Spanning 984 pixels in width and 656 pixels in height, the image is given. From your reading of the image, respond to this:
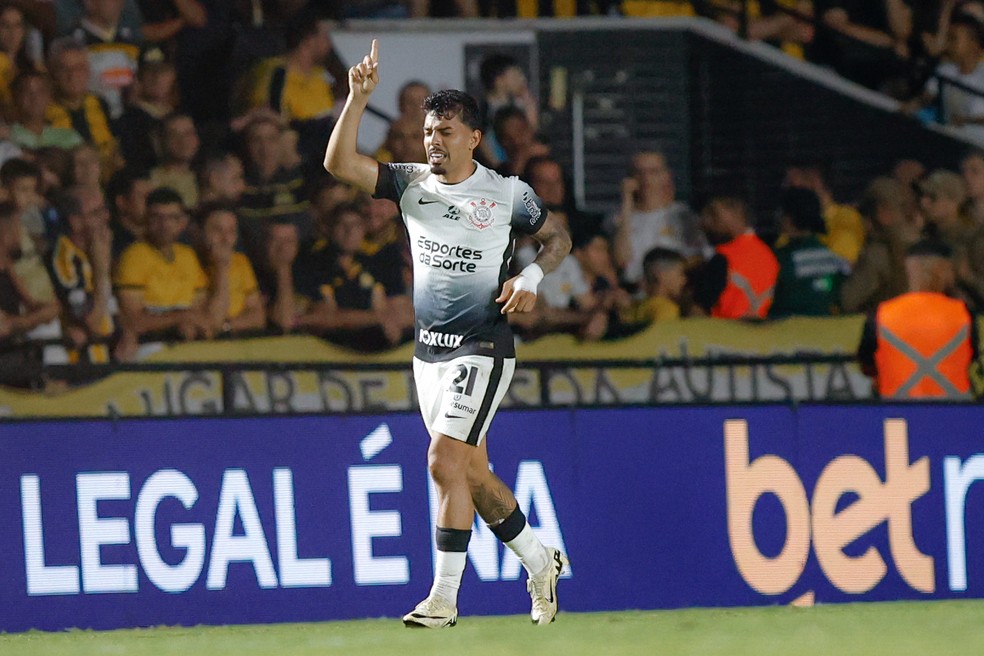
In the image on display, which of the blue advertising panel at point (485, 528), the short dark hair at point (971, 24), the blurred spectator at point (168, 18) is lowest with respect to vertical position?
the blue advertising panel at point (485, 528)

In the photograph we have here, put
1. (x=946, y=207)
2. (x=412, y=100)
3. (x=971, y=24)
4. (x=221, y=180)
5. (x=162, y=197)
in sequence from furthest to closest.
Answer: (x=971, y=24)
(x=412, y=100)
(x=946, y=207)
(x=221, y=180)
(x=162, y=197)

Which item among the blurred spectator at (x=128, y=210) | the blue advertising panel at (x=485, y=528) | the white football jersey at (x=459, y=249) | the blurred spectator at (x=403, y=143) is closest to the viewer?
the white football jersey at (x=459, y=249)

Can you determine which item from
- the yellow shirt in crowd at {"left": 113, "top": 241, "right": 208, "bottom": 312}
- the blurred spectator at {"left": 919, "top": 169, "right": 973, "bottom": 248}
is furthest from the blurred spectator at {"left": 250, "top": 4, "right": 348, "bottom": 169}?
the blurred spectator at {"left": 919, "top": 169, "right": 973, "bottom": 248}

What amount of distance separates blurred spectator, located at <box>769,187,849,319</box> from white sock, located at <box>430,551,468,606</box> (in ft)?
15.1

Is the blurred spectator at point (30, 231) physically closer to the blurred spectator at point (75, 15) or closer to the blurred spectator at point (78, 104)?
the blurred spectator at point (78, 104)

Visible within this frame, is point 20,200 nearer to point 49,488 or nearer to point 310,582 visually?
point 49,488

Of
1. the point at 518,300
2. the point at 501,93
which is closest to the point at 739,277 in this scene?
the point at 501,93

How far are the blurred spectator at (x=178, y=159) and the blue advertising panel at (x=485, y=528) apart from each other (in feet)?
11.9

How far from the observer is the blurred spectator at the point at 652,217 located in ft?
36.1

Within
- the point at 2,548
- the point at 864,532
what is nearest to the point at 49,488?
the point at 2,548

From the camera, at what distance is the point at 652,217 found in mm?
11055

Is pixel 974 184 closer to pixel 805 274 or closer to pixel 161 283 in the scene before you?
pixel 805 274

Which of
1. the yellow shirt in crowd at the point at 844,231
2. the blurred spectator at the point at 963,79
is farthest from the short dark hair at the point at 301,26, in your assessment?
the blurred spectator at the point at 963,79

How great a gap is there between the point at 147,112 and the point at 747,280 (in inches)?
174
